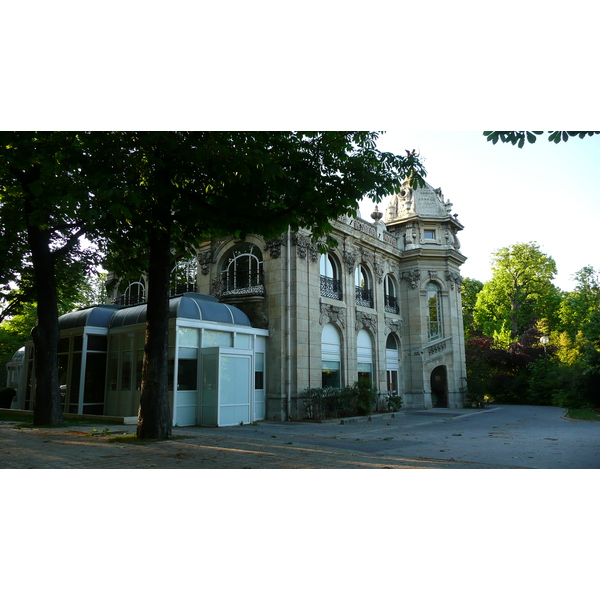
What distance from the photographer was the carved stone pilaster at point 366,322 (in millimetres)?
24719

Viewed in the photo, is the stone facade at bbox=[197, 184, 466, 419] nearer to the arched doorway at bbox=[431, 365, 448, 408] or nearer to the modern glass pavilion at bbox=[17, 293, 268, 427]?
the arched doorway at bbox=[431, 365, 448, 408]

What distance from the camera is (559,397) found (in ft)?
90.1

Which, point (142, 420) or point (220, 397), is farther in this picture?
point (220, 397)

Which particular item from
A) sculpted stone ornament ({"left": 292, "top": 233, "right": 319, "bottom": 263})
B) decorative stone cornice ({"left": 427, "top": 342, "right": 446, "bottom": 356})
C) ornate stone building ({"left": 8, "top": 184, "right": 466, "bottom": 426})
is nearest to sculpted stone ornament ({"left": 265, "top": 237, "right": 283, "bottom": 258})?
ornate stone building ({"left": 8, "top": 184, "right": 466, "bottom": 426})

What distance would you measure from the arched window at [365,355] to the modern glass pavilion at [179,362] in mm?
6586

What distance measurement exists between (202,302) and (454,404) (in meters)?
17.6

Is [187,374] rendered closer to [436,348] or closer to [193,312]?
[193,312]

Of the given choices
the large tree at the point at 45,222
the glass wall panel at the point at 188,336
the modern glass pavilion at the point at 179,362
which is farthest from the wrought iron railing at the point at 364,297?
the large tree at the point at 45,222

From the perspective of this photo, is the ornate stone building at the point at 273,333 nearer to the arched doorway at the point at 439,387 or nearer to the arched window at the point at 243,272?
the arched window at the point at 243,272

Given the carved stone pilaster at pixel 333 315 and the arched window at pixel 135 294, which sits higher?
the arched window at pixel 135 294

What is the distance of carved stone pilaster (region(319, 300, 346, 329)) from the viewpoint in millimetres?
21953

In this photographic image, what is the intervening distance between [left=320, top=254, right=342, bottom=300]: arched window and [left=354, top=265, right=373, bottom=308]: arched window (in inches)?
78.9

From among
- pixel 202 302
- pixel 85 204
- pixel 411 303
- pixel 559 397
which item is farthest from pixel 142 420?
pixel 559 397

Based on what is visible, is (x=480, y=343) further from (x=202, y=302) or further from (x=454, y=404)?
(x=202, y=302)
